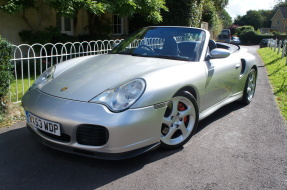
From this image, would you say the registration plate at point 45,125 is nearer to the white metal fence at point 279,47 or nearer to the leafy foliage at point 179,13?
the white metal fence at point 279,47

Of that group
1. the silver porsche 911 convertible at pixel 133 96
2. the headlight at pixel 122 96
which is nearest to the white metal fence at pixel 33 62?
the silver porsche 911 convertible at pixel 133 96

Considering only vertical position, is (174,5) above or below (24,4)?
above

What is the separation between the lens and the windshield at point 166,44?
3691 millimetres

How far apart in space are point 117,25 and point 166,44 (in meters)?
12.4

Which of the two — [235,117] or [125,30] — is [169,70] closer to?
[235,117]

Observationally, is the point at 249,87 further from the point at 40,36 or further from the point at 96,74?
the point at 40,36

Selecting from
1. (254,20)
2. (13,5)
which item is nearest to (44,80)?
(13,5)

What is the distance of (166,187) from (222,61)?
89.3 inches

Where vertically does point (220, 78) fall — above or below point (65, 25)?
below

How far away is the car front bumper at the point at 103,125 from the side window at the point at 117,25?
13.4m

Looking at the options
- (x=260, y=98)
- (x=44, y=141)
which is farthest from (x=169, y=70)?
(x=260, y=98)

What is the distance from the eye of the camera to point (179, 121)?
3232 millimetres

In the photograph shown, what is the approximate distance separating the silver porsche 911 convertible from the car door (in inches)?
0.5

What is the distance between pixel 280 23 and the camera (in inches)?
3125
